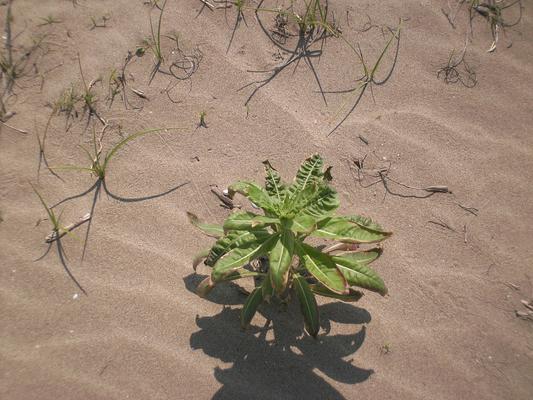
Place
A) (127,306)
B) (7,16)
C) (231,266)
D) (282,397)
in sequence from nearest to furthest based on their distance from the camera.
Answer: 1. (231,266)
2. (282,397)
3. (127,306)
4. (7,16)

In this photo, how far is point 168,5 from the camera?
3459mm

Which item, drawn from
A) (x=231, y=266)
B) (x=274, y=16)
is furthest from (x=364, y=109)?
(x=231, y=266)

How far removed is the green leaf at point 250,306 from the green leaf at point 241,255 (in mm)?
283

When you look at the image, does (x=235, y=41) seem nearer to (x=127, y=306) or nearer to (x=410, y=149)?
(x=410, y=149)

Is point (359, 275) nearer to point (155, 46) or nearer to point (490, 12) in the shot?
point (155, 46)

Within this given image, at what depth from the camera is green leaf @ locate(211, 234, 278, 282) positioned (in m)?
2.09

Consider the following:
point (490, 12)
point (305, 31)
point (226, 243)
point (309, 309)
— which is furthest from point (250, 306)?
point (490, 12)

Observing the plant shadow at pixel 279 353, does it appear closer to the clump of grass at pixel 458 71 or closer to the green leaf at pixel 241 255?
the green leaf at pixel 241 255

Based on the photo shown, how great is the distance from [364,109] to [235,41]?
1.16 m

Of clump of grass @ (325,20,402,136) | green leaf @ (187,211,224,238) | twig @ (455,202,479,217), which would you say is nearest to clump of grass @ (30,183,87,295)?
green leaf @ (187,211,224,238)

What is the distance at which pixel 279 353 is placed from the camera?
2457mm

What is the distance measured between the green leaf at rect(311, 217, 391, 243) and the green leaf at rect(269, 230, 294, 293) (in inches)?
5.6

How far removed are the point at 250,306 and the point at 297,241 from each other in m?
0.46

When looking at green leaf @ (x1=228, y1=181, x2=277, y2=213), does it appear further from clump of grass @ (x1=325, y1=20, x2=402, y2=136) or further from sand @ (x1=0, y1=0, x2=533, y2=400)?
clump of grass @ (x1=325, y1=20, x2=402, y2=136)
